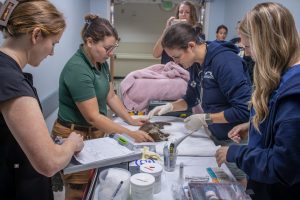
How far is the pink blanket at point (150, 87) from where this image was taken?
7.73 feet

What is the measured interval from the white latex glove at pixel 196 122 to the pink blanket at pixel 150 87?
595mm

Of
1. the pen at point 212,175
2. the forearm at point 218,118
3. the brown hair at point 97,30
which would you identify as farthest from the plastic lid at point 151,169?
the brown hair at point 97,30

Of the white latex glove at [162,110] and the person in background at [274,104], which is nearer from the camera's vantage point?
the person in background at [274,104]

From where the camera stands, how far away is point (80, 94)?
4.92 feet

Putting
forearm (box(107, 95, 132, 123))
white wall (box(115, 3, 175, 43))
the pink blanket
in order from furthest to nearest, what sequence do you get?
white wall (box(115, 3, 175, 43))
the pink blanket
forearm (box(107, 95, 132, 123))

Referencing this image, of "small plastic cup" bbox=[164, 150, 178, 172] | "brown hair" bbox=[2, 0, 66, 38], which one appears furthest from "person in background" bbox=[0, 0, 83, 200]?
"small plastic cup" bbox=[164, 150, 178, 172]

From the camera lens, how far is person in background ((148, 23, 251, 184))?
1.48 metres

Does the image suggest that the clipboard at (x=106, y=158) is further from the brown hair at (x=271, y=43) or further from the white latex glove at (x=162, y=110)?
the white latex glove at (x=162, y=110)

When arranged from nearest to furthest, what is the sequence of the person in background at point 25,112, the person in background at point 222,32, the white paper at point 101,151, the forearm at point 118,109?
the person in background at point 25,112, the white paper at point 101,151, the forearm at point 118,109, the person in background at point 222,32

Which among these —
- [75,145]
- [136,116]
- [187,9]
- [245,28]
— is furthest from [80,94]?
[187,9]

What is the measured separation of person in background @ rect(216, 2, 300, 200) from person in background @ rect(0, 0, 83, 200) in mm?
653

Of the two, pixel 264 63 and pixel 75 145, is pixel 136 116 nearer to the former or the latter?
pixel 75 145

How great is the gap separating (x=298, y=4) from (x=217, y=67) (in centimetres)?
134

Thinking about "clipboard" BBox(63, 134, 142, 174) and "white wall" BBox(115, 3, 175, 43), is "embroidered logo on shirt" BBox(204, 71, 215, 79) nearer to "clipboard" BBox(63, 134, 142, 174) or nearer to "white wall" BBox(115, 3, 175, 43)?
"clipboard" BBox(63, 134, 142, 174)
